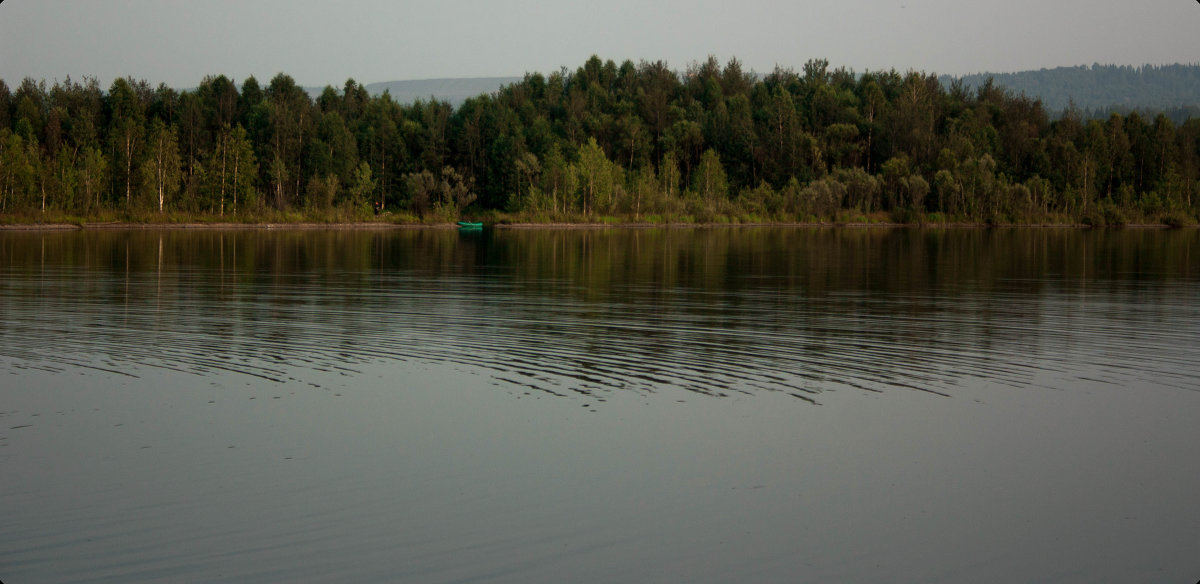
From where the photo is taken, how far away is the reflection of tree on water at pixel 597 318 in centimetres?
1544

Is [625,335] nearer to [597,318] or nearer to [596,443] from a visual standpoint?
[597,318]

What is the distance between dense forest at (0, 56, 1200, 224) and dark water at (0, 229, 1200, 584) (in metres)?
81.5

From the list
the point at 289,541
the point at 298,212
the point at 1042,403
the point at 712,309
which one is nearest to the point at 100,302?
the point at 712,309

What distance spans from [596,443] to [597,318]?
10784mm

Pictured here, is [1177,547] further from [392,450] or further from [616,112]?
[616,112]

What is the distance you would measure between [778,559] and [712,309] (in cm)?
1581

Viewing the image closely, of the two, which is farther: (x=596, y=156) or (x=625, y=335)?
(x=596, y=156)

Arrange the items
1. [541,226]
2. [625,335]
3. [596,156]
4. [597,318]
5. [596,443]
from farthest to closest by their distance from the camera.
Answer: [596,156] → [541,226] → [597,318] → [625,335] → [596,443]

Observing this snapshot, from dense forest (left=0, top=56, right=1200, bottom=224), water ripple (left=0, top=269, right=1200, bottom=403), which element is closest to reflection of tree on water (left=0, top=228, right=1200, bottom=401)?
water ripple (left=0, top=269, right=1200, bottom=403)

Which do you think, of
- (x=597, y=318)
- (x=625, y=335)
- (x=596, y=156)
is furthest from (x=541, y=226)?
(x=625, y=335)

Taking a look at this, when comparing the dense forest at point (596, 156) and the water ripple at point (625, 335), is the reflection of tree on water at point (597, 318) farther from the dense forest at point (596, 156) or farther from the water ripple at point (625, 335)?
the dense forest at point (596, 156)

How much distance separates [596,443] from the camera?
10.9 meters

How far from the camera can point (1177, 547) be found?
810 cm

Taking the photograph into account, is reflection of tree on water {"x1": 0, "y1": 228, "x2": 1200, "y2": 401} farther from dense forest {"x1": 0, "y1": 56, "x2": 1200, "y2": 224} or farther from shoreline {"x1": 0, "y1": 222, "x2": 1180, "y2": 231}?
dense forest {"x1": 0, "y1": 56, "x2": 1200, "y2": 224}
